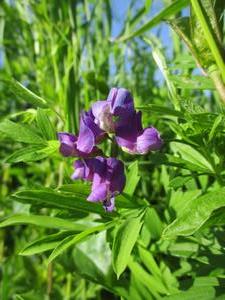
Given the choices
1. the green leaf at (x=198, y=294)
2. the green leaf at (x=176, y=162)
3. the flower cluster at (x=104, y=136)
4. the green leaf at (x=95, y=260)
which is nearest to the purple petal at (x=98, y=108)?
the flower cluster at (x=104, y=136)

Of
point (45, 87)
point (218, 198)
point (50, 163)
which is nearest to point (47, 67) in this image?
point (45, 87)

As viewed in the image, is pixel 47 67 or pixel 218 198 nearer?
pixel 218 198

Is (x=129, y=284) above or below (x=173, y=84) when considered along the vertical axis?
Result: below

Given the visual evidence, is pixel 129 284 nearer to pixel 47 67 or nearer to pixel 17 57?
pixel 47 67

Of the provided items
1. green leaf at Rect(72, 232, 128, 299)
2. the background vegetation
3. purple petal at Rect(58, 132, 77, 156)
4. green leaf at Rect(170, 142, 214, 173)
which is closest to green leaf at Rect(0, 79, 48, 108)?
the background vegetation

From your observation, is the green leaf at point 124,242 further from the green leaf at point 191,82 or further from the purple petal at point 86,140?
the green leaf at point 191,82

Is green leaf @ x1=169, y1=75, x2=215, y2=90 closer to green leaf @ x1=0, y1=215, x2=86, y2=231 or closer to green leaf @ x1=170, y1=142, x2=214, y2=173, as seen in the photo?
green leaf @ x1=170, y1=142, x2=214, y2=173

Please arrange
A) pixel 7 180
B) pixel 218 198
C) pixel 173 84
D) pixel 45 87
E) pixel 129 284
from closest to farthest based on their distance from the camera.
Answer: pixel 218 198
pixel 173 84
pixel 129 284
pixel 45 87
pixel 7 180
